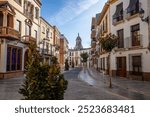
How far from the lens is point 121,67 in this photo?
20.7 m

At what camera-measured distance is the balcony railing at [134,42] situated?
17.3m

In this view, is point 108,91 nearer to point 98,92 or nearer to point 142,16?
point 98,92

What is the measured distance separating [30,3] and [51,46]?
1470cm

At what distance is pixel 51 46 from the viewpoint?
3841 centimetres

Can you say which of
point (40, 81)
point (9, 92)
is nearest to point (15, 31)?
point (9, 92)

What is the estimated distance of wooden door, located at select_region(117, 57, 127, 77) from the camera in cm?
2012

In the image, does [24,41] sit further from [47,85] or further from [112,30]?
[47,85]

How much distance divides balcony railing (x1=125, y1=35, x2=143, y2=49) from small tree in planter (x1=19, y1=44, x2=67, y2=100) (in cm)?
1444

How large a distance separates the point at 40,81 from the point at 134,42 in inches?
622

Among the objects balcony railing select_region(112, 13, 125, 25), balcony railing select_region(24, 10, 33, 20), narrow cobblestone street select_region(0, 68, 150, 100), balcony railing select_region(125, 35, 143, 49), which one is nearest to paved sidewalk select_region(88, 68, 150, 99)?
narrow cobblestone street select_region(0, 68, 150, 100)

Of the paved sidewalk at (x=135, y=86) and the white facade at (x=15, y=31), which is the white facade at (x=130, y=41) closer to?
the paved sidewalk at (x=135, y=86)

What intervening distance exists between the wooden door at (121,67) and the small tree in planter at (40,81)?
16580 millimetres

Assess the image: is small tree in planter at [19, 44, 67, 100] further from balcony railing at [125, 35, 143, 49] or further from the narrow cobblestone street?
balcony railing at [125, 35, 143, 49]

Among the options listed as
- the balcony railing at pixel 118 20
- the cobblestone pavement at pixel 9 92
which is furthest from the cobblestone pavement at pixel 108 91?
the balcony railing at pixel 118 20
